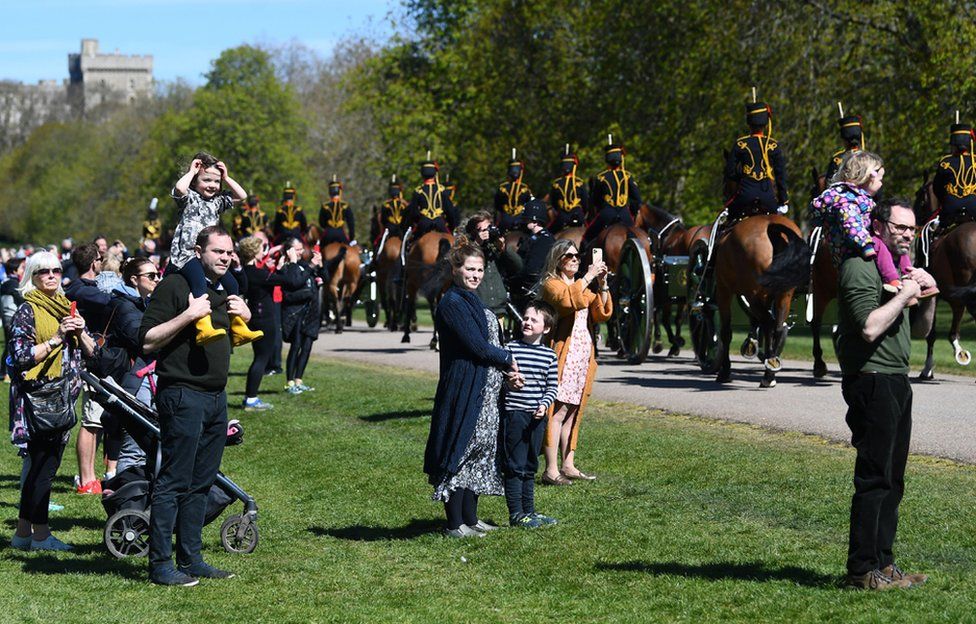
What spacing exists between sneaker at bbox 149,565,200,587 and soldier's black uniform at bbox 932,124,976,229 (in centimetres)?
1125

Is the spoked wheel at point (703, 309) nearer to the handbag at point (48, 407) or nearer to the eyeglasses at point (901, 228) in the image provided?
the handbag at point (48, 407)

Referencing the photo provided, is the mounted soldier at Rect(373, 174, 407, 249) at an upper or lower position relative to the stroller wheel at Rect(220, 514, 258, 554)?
upper

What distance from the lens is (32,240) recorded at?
11925 centimetres

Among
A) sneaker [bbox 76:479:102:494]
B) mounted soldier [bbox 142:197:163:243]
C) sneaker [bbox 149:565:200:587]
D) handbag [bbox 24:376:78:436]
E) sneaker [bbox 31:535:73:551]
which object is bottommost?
sneaker [bbox 31:535:73:551]

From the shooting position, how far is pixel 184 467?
7.98 m

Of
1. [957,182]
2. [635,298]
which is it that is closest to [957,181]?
[957,182]

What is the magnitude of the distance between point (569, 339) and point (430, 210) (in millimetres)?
13805

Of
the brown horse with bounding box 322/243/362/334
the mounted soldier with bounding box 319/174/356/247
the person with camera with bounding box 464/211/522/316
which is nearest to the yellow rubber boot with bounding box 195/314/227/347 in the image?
the person with camera with bounding box 464/211/522/316

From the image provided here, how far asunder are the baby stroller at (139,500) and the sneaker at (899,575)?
3.65 meters

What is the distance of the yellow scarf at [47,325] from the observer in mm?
9156

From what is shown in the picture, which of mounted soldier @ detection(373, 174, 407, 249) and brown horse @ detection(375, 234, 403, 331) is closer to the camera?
brown horse @ detection(375, 234, 403, 331)

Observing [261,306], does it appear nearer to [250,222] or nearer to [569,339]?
[569,339]

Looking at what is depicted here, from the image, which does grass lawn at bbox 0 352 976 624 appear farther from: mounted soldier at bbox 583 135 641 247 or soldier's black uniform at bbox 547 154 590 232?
soldier's black uniform at bbox 547 154 590 232

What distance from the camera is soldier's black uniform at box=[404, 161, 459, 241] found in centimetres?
2430
